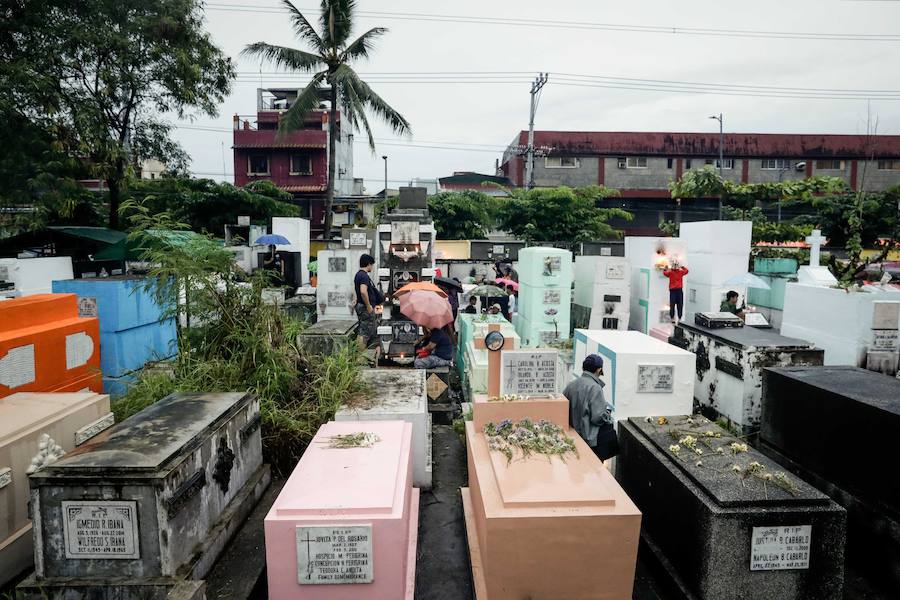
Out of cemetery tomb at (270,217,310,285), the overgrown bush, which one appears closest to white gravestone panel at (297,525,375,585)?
the overgrown bush

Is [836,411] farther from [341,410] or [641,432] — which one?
[341,410]

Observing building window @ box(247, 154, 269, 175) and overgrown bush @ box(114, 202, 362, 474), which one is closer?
overgrown bush @ box(114, 202, 362, 474)

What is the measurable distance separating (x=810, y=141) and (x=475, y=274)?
25.4m

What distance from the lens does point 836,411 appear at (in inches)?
175

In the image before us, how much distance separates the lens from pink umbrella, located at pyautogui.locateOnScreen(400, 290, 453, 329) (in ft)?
25.8

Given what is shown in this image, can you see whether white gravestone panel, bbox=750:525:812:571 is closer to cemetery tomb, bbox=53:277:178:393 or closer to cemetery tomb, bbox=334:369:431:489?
cemetery tomb, bbox=334:369:431:489

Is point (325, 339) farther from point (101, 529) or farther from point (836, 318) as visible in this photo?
point (836, 318)

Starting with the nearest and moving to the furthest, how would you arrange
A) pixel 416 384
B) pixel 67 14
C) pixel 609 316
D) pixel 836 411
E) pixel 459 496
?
pixel 836 411, pixel 459 496, pixel 416 384, pixel 609 316, pixel 67 14

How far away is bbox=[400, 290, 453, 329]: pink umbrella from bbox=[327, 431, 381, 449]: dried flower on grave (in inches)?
137

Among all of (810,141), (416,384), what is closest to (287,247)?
(416,384)

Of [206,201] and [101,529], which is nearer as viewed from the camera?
[101,529]

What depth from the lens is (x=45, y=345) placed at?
16.6 feet

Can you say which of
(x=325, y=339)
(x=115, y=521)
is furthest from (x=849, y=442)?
(x=325, y=339)

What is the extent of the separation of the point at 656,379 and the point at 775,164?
32045 millimetres
